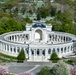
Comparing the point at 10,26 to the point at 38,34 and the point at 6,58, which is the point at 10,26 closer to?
the point at 38,34

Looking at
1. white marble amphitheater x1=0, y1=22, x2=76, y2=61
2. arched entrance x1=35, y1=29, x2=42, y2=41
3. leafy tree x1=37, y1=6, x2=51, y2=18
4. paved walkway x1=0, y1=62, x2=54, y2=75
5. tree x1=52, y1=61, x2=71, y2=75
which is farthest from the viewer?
leafy tree x1=37, y1=6, x2=51, y2=18

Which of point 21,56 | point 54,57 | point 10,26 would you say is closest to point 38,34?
point 10,26

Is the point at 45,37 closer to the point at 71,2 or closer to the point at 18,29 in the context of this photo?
the point at 18,29

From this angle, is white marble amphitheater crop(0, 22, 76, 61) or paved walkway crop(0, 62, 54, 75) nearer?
paved walkway crop(0, 62, 54, 75)

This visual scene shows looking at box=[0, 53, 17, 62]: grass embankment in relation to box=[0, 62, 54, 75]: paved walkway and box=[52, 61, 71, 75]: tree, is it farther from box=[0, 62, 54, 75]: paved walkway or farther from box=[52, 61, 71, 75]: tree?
box=[52, 61, 71, 75]: tree

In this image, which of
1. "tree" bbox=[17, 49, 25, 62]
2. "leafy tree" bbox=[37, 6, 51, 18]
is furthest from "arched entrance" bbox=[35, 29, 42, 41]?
"leafy tree" bbox=[37, 6, 51, 18]

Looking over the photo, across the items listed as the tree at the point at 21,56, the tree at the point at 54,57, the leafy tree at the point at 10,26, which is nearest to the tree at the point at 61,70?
the tree at the point at 54,57

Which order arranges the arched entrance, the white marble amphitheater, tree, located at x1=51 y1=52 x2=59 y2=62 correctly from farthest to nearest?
the arched entrance → the white marble amphitheater → tree, located at x1=51 y1=52 x2=59 y2=62

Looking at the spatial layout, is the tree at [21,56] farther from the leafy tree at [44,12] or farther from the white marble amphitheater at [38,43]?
the leafy tree at [44,12]
